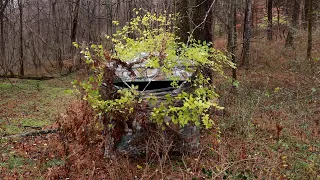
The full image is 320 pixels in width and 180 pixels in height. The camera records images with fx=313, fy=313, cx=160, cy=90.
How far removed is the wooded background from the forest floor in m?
2.06

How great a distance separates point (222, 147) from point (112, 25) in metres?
20.9

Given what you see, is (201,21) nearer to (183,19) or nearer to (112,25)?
(183,19)

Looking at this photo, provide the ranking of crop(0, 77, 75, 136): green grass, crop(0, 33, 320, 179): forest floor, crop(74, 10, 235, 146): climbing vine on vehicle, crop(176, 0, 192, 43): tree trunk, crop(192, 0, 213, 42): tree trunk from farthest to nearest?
crop(0, 77, 75, 136): green grass, crop(176, 0, 192, 43): tree trunk, crop(192, 0, 213, 42): tree trunk, crop(0, 33, 320, 179): forest floor, crop(74, 10, 235, 146): climbing vine on vehicle

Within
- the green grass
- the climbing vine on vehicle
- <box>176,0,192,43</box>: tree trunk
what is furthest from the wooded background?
the climbing vine on vehicle

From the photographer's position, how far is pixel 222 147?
5297 millimetres

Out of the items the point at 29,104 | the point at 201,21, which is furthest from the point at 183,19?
the point at 29,104

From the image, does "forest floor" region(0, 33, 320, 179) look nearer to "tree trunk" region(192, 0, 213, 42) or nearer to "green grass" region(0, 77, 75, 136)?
"green grass" region(0, 77, 75, 136)

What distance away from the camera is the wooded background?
Result: 7578mm

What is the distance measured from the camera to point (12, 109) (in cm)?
1041

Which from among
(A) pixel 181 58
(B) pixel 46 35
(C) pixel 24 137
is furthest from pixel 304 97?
(B) pixel 46 35

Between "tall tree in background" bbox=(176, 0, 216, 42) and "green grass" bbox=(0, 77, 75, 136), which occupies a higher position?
"tall tree in background" bbox=(176, 0, 216, 42)

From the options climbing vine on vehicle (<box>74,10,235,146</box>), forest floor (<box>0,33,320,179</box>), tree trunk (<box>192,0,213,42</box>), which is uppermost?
tree trunk (<box>192,0,213,42</box>)

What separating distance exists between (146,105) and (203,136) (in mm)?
1983

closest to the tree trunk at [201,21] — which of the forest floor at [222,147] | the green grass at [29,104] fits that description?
the forest floor at [222,147]
